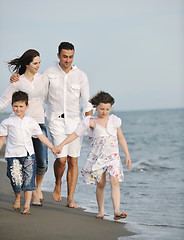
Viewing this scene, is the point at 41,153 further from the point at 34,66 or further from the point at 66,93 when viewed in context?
the point at 34,66

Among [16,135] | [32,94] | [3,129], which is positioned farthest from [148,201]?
[3,129]

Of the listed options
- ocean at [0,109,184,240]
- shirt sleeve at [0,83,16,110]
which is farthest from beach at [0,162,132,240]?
shirt sleeve at [0,83,16,110]

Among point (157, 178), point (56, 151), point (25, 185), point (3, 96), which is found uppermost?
point (3, 96)

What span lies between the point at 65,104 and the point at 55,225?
6.22 feet

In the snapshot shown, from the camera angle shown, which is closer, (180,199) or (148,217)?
(148,217)

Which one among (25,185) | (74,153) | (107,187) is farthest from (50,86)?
(107,187)

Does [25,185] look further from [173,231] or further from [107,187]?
[107,187]

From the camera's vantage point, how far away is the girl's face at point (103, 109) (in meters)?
5.25

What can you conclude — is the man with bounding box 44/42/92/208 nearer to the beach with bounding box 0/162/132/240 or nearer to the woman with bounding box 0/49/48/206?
the woman with bounding box 0/49/48/206

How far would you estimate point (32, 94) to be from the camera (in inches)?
224

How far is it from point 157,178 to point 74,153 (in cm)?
413

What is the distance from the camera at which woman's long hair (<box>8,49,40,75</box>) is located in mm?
5625

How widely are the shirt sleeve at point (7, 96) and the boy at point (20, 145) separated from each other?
0.38 meters

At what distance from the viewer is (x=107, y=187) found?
7875mm
